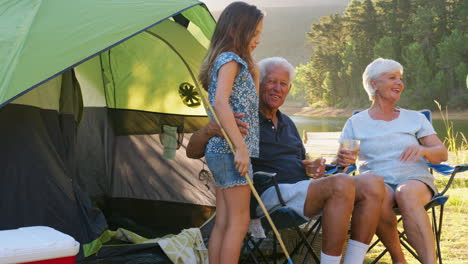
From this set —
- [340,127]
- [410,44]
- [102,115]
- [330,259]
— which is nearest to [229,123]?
[330,259]

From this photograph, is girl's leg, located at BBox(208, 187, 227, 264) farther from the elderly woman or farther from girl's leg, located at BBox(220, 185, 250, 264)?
the elderly woman

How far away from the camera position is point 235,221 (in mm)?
2176

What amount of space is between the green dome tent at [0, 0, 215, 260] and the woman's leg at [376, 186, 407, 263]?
1.19 metres

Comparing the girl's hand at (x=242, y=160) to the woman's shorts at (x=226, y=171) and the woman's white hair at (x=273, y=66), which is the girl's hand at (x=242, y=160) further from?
the woman's white hair at (x=273, y=66)

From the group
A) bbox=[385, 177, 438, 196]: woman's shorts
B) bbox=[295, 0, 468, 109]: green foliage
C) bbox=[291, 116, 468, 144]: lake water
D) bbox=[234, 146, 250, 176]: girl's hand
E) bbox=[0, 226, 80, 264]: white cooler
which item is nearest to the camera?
bbox=[0, 226, 80, 264]: white cooler

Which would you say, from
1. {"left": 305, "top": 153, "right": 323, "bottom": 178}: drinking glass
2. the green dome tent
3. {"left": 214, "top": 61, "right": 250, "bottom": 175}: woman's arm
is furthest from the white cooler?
{"left": 305, "top": 153, "right": 323, "bottom": 178}: drinking glass

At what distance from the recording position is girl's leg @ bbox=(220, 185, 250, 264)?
84.9 inches

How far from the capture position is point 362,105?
43.3m

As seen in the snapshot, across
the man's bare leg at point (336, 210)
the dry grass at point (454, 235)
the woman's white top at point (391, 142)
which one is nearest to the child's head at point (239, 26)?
the man's bare leg at point (336, 210)

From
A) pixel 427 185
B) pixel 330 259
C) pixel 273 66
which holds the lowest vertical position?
pixel 330 259

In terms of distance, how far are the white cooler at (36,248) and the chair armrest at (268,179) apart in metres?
0.85

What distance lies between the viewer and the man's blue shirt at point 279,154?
256 centimetres

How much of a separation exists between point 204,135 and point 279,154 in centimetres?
46

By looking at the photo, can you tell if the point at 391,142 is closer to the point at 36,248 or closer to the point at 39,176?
the point at 39,176
